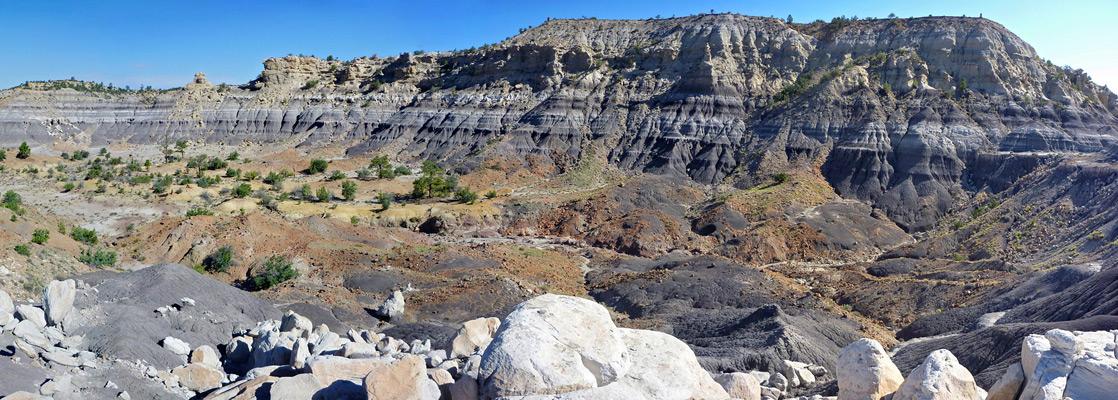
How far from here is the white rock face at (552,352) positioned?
7453mm

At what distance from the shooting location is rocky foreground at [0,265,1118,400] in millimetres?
7676

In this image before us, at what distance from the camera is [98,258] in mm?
23188

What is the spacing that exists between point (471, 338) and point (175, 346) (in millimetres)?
6299

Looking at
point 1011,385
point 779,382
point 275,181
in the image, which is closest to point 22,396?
point 779,382

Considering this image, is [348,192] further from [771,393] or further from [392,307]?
[771,393]

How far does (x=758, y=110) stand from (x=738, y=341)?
4839 centimetres

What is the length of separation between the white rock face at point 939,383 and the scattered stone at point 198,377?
11652mm

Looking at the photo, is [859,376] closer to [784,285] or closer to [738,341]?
[738,341]

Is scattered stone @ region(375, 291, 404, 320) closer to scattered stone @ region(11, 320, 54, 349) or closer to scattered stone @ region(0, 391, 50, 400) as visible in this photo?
scattered stone @ region(11, 320, 54, 349)

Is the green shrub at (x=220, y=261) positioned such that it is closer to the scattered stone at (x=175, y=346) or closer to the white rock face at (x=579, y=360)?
the scattered stone at (x=175, y=346)

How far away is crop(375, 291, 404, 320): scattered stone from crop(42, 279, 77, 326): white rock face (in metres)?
9.76

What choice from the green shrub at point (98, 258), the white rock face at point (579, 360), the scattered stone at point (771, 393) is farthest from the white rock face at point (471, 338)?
the green shrub at point (98, 258)

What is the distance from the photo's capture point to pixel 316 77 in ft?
292

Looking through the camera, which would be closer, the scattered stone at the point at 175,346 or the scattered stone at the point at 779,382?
the scattered stone at the point at 175,346
